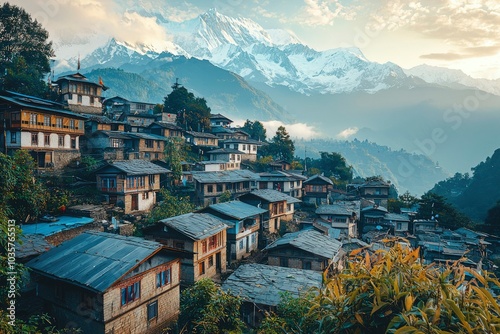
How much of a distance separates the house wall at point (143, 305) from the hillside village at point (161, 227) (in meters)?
0.07

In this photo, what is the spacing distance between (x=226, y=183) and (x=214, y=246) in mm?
21043

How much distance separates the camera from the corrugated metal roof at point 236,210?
3338 cm

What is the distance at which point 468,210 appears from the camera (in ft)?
272

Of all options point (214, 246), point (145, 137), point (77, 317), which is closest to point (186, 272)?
point (214, 246)

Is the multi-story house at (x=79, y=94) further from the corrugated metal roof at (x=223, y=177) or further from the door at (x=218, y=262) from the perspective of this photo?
the door at (x=218, y=262)

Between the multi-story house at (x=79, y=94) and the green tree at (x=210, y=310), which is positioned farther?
the multi-story house at (x=79, y=94)

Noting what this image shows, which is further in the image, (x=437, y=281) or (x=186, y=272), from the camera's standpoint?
(x=186, y=272)

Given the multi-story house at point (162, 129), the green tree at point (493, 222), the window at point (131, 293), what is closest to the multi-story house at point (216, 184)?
the multi-story house at point (162, 129)

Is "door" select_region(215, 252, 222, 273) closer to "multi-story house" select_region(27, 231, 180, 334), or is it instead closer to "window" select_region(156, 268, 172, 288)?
"multi-story house" select_region(27, 231, 180, 334)

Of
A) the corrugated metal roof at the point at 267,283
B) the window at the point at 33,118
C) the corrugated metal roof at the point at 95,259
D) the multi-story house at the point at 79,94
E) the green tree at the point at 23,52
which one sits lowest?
the corrugated metal roof at the point at 267,283

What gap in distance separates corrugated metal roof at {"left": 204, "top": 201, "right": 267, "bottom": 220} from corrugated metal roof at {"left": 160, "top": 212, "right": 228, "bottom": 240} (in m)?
2.09

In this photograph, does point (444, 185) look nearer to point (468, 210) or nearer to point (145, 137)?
point (468, 210)

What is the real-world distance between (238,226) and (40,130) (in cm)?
2794

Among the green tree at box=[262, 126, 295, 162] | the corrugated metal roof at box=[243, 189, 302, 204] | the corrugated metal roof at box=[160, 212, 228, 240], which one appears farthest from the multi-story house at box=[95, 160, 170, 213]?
the green tree at box=[262, 126, 295, 162]
